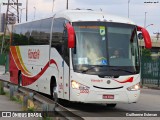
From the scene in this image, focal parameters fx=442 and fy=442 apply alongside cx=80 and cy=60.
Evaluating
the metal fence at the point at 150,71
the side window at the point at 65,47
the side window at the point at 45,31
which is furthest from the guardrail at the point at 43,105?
the metal fence at the point at 150,71

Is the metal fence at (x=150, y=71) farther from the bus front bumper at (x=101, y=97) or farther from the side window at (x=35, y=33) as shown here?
the bus front bumper at (x=101, y=97)

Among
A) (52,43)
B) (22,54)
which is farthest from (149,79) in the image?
(52,43)

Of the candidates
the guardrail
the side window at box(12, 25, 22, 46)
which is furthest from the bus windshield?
the side window at box(12, 25, 22, 46)

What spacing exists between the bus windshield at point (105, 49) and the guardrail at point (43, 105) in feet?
5.73

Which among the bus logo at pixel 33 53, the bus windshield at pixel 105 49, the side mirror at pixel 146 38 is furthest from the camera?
the bus logo at pixel 33 53

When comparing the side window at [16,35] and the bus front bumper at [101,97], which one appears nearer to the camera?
the bus front bumper at [101,97]

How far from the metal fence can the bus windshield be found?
1651 cm

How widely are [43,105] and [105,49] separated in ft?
13.7

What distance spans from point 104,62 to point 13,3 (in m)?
62.5

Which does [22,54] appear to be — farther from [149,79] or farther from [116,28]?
[149,79]

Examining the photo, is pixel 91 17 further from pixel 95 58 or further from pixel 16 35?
pixel 16 35

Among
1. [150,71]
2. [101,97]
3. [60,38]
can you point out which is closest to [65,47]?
[60,38]

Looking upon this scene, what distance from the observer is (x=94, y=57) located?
13.8 meters

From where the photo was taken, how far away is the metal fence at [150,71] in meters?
30.7
